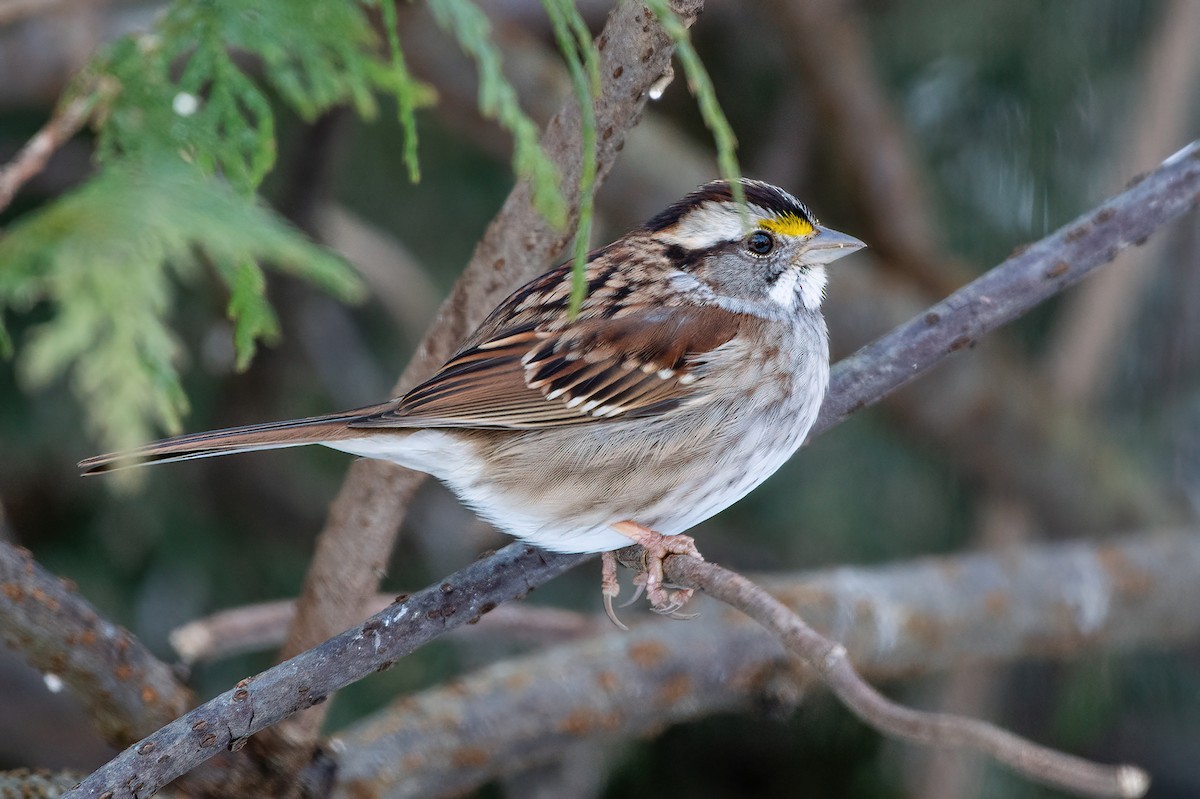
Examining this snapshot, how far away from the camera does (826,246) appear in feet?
7.13

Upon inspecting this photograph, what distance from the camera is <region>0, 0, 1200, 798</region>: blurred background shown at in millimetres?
3180

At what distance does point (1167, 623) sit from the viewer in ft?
10.1

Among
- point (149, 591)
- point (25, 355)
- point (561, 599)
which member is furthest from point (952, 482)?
point (25, 355)

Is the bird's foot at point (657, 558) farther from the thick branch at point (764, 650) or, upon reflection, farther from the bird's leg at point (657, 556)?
the thick branch at point (764, 650)

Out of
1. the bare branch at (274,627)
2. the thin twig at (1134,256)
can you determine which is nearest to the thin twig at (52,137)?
the bare branch at (274,627)

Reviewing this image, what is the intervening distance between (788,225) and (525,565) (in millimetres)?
782

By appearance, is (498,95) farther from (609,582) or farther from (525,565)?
(609,582)

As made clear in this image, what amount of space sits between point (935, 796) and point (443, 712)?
1.40m

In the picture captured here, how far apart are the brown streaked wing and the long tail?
0.57ft

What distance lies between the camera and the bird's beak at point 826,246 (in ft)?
7.05

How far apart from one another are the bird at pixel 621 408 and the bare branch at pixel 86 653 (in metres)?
0.39

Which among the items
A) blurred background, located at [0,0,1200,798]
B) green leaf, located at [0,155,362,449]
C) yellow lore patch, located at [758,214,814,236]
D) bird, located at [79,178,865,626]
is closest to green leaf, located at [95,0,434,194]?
green leaf, located at [0,155,362,449]

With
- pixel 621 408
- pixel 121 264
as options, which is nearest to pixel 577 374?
pixel 621 408

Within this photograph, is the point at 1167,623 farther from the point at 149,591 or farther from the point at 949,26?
the point at 149,591
